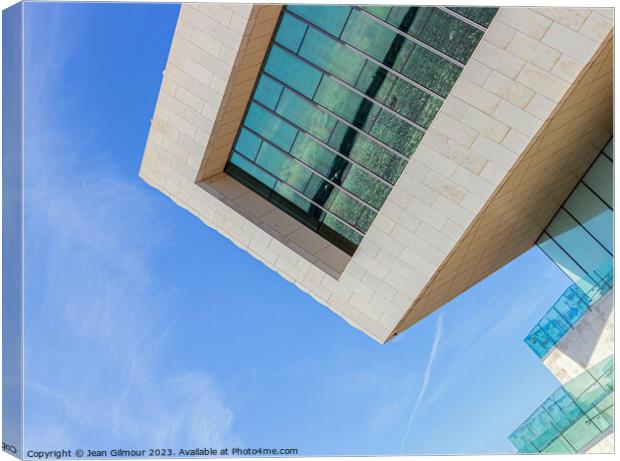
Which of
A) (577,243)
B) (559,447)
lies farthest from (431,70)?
(559,447)

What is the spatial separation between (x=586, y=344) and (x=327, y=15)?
1463 centimetres

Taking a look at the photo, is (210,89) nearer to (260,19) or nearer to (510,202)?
(260,19)

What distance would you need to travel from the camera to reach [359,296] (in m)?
24.3

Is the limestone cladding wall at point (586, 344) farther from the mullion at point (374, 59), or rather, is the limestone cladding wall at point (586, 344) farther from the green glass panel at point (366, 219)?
the mullion at point (374, 59)

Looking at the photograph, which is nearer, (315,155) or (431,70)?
(431,70)

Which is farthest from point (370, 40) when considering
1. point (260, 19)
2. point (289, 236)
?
point (289, 236)

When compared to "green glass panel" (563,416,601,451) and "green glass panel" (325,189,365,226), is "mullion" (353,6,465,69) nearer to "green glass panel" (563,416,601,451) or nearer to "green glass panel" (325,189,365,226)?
"green glass panel" (325,189,365,226)

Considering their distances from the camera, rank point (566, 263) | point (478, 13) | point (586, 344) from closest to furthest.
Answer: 1. point (478, 13)
2. point (586, 344)
3. point (566, 263)

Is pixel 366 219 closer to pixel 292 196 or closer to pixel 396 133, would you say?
pixel 292 196

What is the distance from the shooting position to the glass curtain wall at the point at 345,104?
20.8 m

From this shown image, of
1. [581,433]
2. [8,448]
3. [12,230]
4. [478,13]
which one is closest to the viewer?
[478,13]

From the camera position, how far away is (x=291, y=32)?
23203 mm

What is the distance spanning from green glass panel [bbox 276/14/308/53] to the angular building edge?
7961 millimetres

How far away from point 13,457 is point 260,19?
50.2ft
